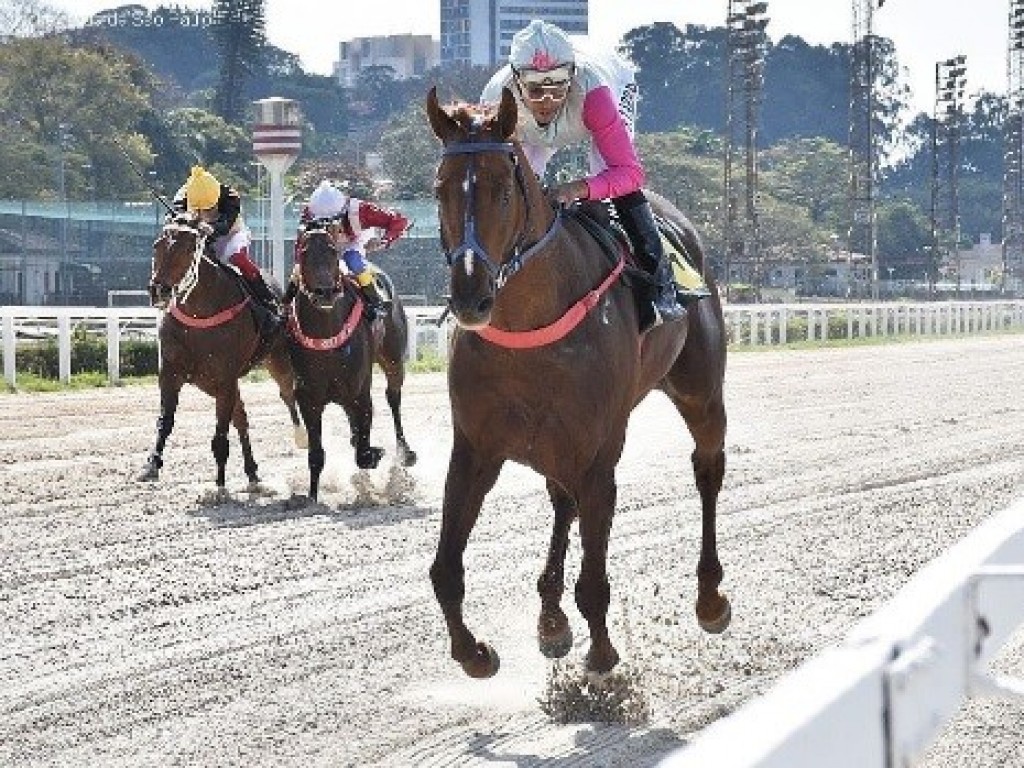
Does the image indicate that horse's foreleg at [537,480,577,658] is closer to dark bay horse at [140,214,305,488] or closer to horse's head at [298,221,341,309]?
horse's head at [298,221,341,309]

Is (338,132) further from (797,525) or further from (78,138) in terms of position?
(797,525)

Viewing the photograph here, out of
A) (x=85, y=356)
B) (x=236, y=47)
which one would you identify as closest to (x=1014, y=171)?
(x=236, y=47)

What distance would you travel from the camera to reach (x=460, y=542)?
20.5 ft

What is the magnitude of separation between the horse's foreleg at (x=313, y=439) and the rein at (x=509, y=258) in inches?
213

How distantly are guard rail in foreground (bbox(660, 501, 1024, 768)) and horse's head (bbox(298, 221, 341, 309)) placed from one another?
7.67 m

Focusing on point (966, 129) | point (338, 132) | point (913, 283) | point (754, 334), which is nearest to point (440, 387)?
point (754, 334)

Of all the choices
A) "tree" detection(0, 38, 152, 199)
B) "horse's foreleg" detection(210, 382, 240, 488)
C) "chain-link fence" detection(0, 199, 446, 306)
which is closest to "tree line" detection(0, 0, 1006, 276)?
"tree" detection(0, 38, 152, 199)

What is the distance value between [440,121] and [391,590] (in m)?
2.90

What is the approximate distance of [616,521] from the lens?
1037cm

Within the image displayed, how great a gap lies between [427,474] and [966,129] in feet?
506

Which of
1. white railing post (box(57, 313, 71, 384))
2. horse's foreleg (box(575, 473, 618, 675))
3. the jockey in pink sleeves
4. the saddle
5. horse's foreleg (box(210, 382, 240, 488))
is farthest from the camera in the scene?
white railing post (box(57, 313, 71, 384))

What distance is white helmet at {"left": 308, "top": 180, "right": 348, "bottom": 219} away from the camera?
12117 millimetres

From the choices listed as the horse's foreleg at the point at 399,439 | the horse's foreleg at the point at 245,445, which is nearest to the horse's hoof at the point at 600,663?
the horse's foreleg at the point at 245,445

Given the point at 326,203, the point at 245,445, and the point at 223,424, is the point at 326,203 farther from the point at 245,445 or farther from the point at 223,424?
the point at 245,445
